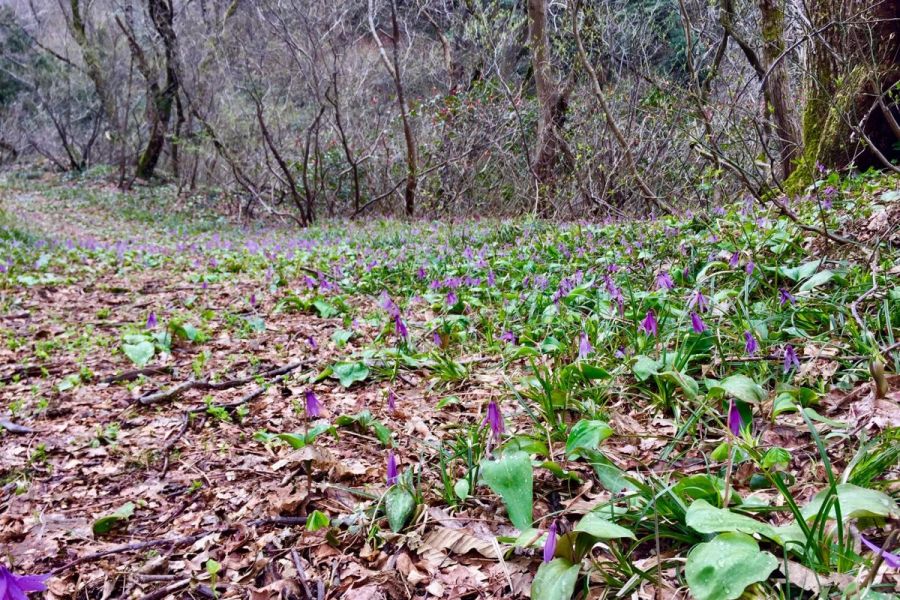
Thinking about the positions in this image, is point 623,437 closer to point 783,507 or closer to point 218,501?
point 783,507

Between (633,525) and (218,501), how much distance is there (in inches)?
48.4

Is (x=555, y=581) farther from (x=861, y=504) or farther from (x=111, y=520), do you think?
(x=111, y=520)

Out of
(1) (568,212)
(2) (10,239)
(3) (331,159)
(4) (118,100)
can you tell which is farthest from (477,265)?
(4) (118,100)

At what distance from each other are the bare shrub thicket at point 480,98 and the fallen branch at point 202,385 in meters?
2.45

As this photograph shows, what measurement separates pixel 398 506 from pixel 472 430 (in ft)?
1.09

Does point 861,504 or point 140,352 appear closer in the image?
point 861,504

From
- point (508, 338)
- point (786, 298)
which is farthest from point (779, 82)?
point (508, 338)

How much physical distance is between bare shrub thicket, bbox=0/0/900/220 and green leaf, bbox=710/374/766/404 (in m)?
1.58

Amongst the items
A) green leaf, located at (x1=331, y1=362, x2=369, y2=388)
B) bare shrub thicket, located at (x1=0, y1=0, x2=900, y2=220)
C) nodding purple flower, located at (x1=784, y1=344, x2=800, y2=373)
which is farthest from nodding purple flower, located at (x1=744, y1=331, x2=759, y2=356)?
green leaf, located at (x1=331, y1=362, x2=369, y2=388)

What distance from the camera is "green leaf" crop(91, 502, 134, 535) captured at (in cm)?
168

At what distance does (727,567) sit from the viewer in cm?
105

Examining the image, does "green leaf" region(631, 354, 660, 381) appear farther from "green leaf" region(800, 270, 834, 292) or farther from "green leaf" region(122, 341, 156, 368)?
"green leaf" region(122, 341, 156, 368)

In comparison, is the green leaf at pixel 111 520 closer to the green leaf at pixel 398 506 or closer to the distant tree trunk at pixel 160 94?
the green leaf at pixel 398 506

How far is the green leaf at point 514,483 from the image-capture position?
1411 mm
